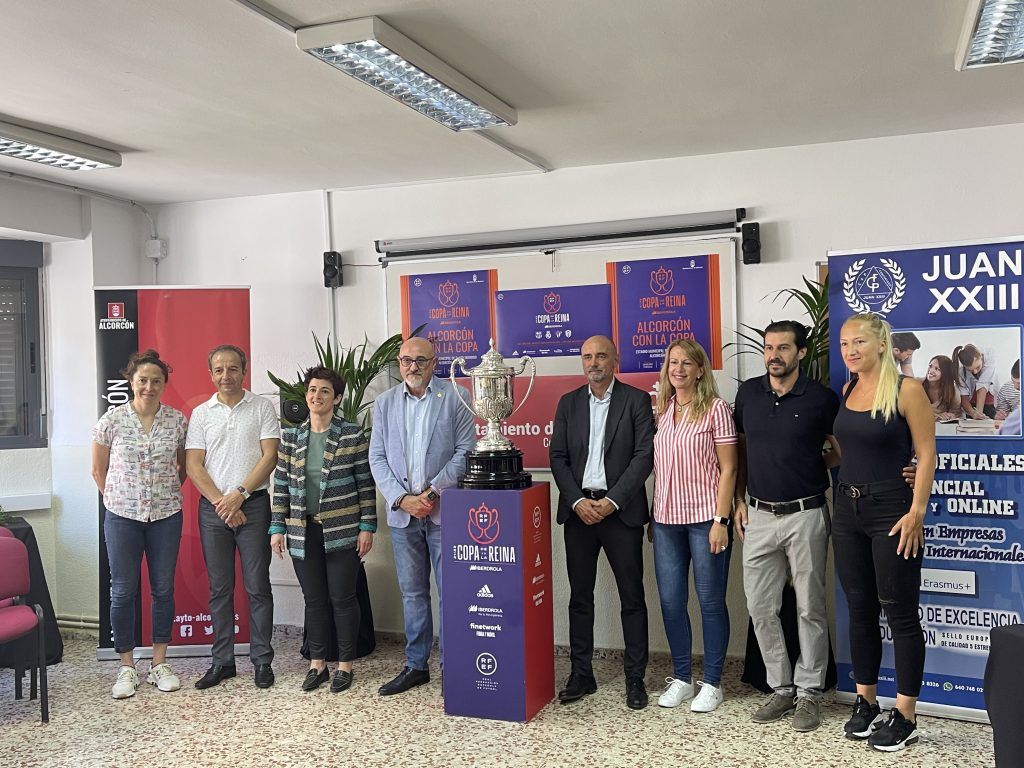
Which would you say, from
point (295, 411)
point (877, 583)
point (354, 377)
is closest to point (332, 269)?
point (354, 377)

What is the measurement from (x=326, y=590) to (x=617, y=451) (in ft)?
5.32

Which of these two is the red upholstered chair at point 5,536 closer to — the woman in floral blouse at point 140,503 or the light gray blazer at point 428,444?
the woman in floral blouse at point 140,503

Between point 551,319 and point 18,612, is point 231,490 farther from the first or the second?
point 551,319

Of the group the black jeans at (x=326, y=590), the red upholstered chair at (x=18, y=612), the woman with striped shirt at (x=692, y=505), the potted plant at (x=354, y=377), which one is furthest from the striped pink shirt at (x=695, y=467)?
the red upholstered chair at (x=18, y=612)

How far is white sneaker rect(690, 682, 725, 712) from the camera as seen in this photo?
406cm

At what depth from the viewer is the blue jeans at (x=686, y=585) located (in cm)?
404

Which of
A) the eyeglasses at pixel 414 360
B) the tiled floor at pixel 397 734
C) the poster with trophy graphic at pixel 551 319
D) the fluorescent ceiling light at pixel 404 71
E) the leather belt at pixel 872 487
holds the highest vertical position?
the fluorescent ceiling light at pixel 404 71

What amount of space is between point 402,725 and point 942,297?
2.94 metres

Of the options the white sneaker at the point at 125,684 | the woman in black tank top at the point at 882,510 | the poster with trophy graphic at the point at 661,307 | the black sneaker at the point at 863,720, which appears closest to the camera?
the woman in black tank top at the point at 882,510

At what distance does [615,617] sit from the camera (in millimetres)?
5117

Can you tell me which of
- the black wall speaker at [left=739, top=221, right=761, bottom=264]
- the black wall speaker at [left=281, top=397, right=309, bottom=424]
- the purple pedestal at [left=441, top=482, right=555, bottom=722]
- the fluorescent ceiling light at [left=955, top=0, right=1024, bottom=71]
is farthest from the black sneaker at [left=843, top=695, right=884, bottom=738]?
the black wall speaker at [left=281, top=397, right=309, bottom=424]

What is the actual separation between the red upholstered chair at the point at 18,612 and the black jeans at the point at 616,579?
8.02 feet

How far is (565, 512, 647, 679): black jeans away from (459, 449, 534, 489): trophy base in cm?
33

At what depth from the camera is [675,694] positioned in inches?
163
